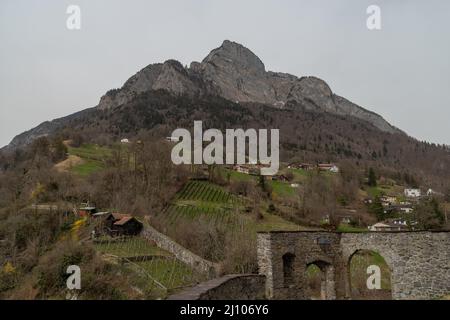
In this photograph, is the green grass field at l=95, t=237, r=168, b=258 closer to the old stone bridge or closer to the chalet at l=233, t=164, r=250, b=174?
the old stone bridge

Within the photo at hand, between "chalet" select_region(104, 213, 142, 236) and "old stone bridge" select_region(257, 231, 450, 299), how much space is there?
18.2 metres

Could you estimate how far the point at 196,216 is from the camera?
41031 mm

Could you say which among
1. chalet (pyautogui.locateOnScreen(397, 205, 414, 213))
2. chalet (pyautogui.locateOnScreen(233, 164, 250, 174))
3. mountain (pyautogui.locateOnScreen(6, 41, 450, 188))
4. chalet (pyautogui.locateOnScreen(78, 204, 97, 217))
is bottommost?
chalet (pyautogui.locateOnScreen(397, 205, 414, 213))

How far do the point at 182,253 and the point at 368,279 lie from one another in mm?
11543

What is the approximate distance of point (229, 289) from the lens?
34.5 feet

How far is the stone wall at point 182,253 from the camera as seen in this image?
66.6ft

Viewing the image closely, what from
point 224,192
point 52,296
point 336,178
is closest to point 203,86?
point 336,178

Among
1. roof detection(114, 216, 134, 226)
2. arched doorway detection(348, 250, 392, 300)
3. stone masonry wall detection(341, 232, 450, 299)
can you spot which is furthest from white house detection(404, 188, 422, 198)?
stone masonry wall detection(341, 232, 450, 299)

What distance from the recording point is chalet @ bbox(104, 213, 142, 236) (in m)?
31.3

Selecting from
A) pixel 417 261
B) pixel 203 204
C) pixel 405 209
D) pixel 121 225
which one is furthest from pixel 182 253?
pixel 405 209

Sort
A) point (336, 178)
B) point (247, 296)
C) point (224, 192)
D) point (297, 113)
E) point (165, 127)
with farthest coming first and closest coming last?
point (297, 113)
point (165, 127)
point (336, 178)
point (224, 192)
point (247, 296)

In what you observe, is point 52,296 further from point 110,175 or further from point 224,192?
point 224,192

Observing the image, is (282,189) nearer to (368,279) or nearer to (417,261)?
(368,279)
